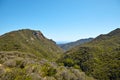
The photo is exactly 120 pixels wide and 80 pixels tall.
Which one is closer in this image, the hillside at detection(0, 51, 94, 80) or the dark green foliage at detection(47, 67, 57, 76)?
the hillside at detection(0, 51, 94, 80)

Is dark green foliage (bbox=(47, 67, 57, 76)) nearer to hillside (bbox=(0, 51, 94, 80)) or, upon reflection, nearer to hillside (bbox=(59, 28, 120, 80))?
hillside (bbox=(0, 51, 94, 80))

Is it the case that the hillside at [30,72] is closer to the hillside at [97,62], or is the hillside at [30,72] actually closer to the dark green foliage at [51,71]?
the dark green foliage at [51,71]

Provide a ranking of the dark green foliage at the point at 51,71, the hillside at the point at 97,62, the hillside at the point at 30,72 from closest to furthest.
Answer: the hillside at the point at 30,72 → the dark green foliage at the point at 51,71 → the hillside at the point at 97,62

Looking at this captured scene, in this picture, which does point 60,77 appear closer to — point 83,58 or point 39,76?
point 39,76

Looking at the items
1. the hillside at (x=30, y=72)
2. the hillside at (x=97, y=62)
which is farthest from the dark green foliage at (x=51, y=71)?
the hillside at (x=97, y=62)

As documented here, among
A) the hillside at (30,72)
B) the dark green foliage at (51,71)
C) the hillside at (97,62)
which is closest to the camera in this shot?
the hillside at (30,72)

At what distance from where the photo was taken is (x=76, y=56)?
6654 inches

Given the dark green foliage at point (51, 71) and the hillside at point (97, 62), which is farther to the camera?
the hillside at point (97, 62)

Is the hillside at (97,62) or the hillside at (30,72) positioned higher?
the hillside at (30,72)

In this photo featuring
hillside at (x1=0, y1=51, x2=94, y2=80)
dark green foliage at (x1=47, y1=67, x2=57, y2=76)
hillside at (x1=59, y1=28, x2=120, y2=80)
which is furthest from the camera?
hillside at (x1=59, y1=28, x2=120, y2=80)

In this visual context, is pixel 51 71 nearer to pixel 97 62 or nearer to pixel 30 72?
pixel 30 72

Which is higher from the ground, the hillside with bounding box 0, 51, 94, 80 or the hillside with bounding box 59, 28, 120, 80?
the hillside with bounding box 0, 51, 94, 80

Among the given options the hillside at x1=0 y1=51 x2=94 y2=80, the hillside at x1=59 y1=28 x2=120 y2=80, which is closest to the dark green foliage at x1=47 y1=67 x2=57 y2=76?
the hillside at x1=0 y1=51 x2=94 y2=80

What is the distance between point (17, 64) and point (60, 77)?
43.4 ft
